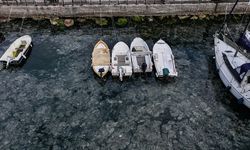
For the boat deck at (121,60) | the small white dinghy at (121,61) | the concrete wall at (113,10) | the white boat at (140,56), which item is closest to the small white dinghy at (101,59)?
the small white dinghy at (121,61)

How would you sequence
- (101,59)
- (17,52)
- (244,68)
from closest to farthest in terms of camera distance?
(244,68), (101,59), (17,52)

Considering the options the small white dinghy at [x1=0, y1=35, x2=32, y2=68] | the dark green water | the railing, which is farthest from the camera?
the railing

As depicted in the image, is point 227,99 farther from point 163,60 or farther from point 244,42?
point 163,60

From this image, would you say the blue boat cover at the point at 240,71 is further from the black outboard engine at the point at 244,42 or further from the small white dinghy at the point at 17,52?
the small white dinghy at the point at 17,52

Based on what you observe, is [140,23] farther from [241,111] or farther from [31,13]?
[241,111]

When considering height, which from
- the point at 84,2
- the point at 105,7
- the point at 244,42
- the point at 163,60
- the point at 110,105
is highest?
the point at 84,2

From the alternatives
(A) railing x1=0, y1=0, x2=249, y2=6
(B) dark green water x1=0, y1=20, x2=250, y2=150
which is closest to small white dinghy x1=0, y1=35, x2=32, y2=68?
(B) dark green water x1=0, y1=20, x2=250, y2=150

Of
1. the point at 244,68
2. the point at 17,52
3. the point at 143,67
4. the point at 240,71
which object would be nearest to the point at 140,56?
the point at 143,67

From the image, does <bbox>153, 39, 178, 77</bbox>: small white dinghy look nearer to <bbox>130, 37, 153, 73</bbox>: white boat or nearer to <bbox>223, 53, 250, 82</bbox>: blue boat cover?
<bbox>130, 37, 153, 73</bbox>: white boat
